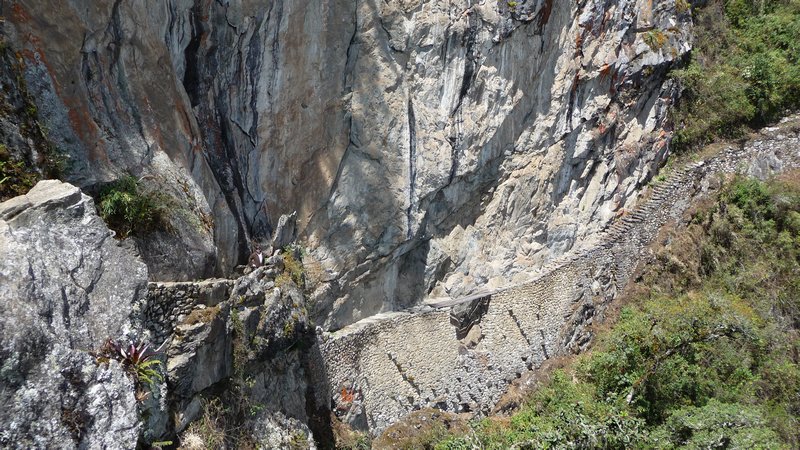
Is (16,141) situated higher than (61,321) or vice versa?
(16,141)

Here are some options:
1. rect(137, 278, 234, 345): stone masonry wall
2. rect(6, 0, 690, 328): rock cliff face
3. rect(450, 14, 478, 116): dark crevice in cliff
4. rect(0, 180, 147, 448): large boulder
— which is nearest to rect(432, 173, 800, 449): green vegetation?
rect(6, 0, 690, 328): rock cliff face

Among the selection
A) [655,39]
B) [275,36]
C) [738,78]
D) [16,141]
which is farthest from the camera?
[738,78]

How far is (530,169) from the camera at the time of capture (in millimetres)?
14352

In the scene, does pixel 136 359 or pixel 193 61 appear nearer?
pixel 136 359

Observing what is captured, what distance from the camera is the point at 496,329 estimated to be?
1279 centimetres

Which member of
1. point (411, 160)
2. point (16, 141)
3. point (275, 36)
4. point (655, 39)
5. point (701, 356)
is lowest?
point (701, 356)

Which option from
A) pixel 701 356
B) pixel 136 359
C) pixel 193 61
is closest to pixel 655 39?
pixel 701 356

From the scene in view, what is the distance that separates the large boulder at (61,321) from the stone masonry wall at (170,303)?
0.37 metres

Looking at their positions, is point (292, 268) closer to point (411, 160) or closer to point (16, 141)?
point (411, 160)

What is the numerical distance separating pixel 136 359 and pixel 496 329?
8.03 metres

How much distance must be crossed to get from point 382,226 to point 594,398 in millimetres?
5641

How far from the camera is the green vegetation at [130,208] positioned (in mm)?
7543

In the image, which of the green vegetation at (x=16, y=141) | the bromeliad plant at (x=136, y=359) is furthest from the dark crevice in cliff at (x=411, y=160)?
the green vegetation at (x=16, y=141)

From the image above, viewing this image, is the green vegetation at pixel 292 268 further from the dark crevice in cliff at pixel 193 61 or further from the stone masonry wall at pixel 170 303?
the dark crevice in cliff at pixel 193 61
